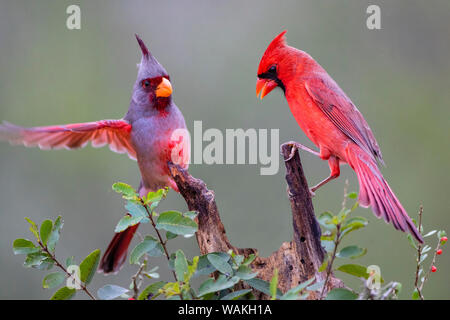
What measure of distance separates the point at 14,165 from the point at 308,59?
3.23 m

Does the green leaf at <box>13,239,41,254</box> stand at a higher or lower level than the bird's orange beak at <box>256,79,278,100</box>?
lower

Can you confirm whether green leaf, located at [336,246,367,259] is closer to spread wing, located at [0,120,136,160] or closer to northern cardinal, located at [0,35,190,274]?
northern cardinal, located at [0,35,190,274]

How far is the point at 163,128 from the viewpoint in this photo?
2.76 metres

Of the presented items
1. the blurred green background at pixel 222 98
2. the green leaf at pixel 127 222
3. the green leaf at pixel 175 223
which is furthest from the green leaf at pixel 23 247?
the blurred green background at pixel 222 98

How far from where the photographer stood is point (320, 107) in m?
2.66

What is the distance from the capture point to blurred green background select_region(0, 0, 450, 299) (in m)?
4.72

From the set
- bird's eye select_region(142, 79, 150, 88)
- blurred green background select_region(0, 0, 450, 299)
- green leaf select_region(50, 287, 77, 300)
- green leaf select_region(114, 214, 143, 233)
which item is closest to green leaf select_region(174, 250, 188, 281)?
green leaf select_region(114, 214, 143, 233)

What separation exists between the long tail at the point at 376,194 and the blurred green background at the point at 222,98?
76.2 inches

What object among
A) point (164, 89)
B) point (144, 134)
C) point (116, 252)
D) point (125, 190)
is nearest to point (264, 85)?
point (164, 89)

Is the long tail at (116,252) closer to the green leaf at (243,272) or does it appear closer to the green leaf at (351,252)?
the green leaf at (243,272)

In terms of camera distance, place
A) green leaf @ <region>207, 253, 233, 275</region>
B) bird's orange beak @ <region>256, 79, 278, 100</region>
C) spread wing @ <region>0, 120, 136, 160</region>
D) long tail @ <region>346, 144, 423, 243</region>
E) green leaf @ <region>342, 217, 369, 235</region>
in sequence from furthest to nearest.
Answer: bird's orange beak @ <region>256, 79, 278, 100</region>, spread wing @ <region>0, 120, 136, 160</region>, long tail @ <region>346, 144, 423, 243</region>, green leaf @ <region>207, 253, 233, 275</region>, green leaf @ <region>342, 217, 369, 235</region>

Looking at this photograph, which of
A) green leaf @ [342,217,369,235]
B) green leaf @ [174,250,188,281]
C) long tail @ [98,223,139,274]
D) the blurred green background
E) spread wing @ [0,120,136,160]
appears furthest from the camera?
the blurred green background

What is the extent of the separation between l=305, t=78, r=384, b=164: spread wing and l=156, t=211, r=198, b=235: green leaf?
118cm

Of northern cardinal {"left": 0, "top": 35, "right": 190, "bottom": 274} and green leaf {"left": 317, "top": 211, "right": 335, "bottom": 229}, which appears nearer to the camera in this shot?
green leaf {"left": 317, "top": 211, "right": 335, "bottom": 229}
